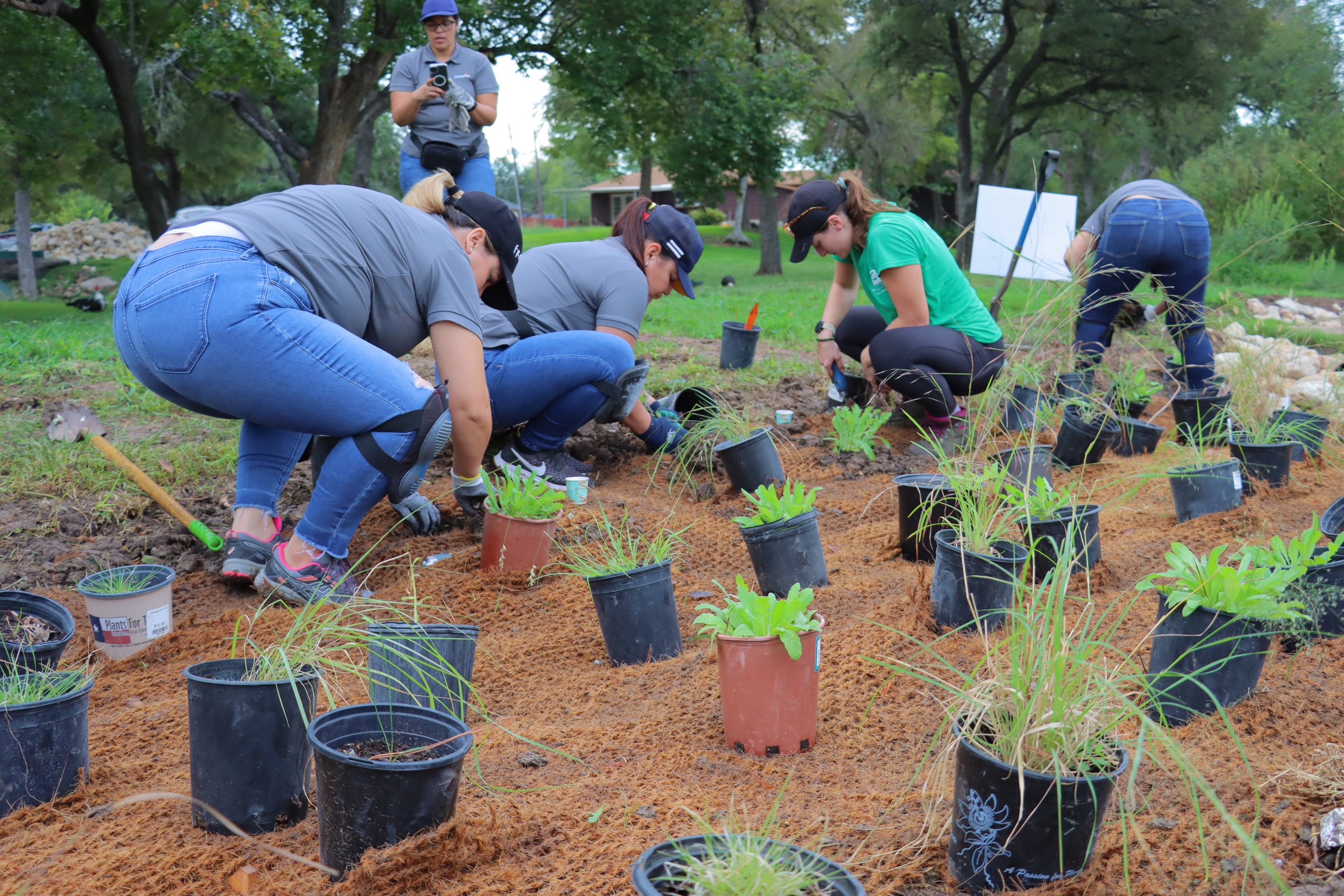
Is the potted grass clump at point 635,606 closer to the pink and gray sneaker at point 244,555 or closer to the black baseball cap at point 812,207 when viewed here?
the pink and gray sneaker at point 244,555

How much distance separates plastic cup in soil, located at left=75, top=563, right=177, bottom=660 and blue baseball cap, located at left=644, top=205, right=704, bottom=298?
2.32 meters

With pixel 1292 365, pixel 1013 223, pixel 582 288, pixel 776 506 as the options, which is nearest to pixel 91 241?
pixel 582 288

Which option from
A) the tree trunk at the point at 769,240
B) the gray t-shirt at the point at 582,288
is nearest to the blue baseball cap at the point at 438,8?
the gray t-shirt at the point at 582,288

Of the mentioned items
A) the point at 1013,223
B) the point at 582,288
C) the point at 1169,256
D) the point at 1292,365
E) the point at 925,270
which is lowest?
the point at 1292,365

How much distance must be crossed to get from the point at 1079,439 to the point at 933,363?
795mm

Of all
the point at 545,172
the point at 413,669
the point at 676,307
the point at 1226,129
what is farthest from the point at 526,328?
the point at 545,172

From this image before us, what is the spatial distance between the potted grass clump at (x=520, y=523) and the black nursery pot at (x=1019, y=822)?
176 centimetres

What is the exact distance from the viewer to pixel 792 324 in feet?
29.7

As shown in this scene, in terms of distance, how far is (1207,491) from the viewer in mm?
3281

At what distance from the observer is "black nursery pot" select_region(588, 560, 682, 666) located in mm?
2354

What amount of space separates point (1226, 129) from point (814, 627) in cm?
3160

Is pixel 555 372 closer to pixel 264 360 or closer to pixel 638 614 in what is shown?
pixel 264 360

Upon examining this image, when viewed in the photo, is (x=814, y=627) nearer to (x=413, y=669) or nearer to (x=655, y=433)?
(x=413, y=669)

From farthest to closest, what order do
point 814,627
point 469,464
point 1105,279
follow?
point 1105,279 → point 469,464 → point 814,627
